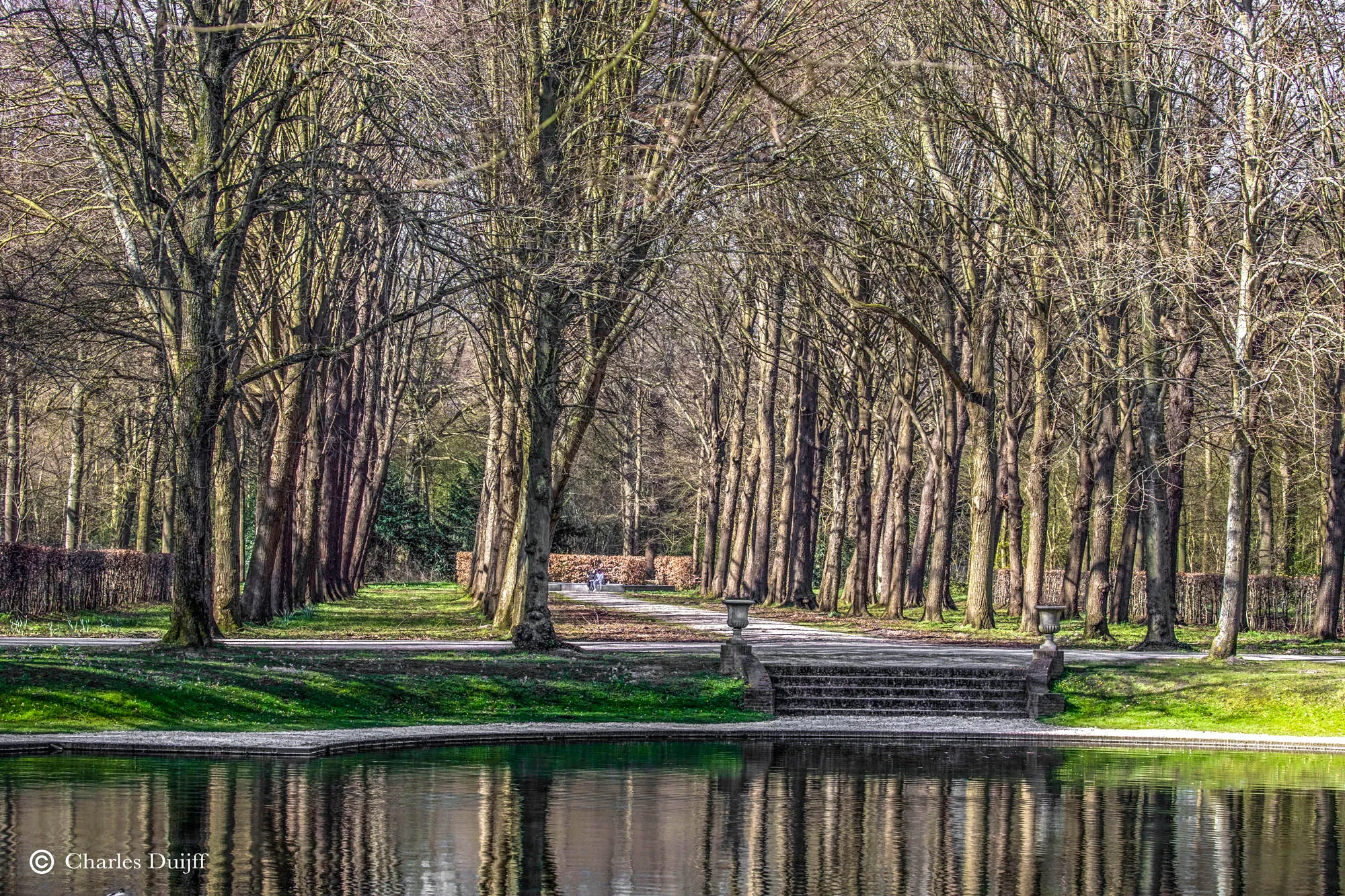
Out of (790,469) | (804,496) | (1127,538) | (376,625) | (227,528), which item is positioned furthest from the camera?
(804,496)

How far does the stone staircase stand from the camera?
22.6 m

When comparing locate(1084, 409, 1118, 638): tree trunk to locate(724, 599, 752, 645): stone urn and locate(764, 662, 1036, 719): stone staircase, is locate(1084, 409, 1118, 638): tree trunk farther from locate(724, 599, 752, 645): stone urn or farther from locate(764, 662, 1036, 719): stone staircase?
locate(724, 599, 752, 645): stone urn

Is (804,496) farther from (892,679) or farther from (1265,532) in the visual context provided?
(892,679)

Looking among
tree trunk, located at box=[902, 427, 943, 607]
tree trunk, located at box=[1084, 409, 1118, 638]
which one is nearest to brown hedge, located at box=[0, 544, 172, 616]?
tree trunk, located at box=[902, 427, 943, 607]

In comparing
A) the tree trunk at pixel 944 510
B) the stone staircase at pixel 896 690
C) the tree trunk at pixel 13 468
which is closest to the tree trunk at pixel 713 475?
the tree trunk at pixel 944 510

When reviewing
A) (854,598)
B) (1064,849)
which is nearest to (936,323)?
(854,598)

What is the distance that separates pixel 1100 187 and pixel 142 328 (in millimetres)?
19583

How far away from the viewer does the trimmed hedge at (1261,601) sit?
142 ft

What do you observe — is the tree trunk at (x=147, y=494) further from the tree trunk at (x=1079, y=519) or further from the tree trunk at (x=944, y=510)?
the tree trunk at (x=1079, y=519)

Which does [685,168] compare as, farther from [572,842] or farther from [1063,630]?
[1063,630]

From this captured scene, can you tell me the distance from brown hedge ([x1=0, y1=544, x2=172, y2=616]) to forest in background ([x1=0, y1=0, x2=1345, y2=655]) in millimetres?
2288

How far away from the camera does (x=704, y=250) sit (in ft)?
80.6

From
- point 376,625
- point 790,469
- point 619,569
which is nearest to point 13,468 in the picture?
point 376,625

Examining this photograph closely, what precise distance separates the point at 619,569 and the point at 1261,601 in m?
37.0
